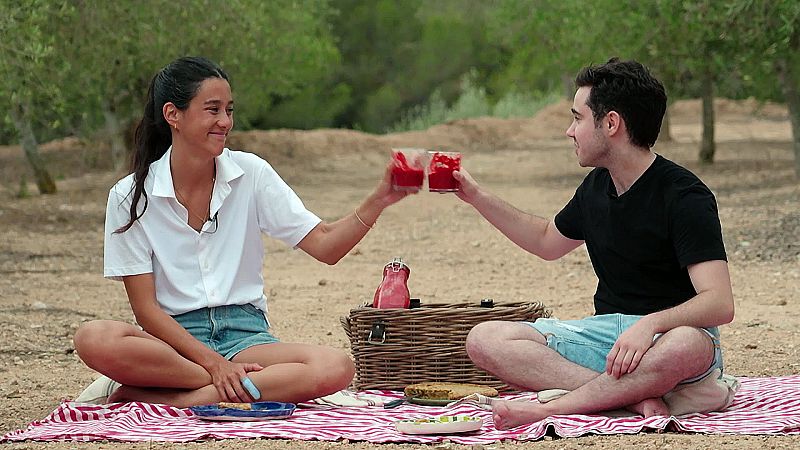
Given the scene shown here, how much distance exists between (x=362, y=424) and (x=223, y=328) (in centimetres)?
74

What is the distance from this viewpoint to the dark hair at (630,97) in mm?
4824

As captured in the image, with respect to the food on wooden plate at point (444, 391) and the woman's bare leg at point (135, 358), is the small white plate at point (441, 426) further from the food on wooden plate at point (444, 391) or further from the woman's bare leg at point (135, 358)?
the woman's bare leg at point (135, 358)

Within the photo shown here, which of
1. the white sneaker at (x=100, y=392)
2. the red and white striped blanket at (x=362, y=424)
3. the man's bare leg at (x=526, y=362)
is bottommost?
the red and white striped blanket at (x=362, y=424)

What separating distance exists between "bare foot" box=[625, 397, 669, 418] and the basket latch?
3.60 ft

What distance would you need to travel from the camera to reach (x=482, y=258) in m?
11.5

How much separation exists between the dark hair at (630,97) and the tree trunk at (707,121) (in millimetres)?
14416

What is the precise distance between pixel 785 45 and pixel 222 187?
9.97m

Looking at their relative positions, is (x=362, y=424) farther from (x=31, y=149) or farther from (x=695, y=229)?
(x=31, y=149)

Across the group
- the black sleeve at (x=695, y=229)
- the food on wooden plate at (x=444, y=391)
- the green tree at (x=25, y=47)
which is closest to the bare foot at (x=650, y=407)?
the black sleeve at (x=695, y=229)

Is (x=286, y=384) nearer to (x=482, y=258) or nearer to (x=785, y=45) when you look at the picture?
(x=482, y=258)

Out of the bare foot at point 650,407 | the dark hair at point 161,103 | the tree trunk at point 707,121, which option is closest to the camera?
Answer: the bare foot at point 650,407

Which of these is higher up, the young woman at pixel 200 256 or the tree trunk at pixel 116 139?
the tree trunk at pixel 116 139

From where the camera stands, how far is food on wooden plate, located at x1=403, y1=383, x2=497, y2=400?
5.22m

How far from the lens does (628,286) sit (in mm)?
4965
